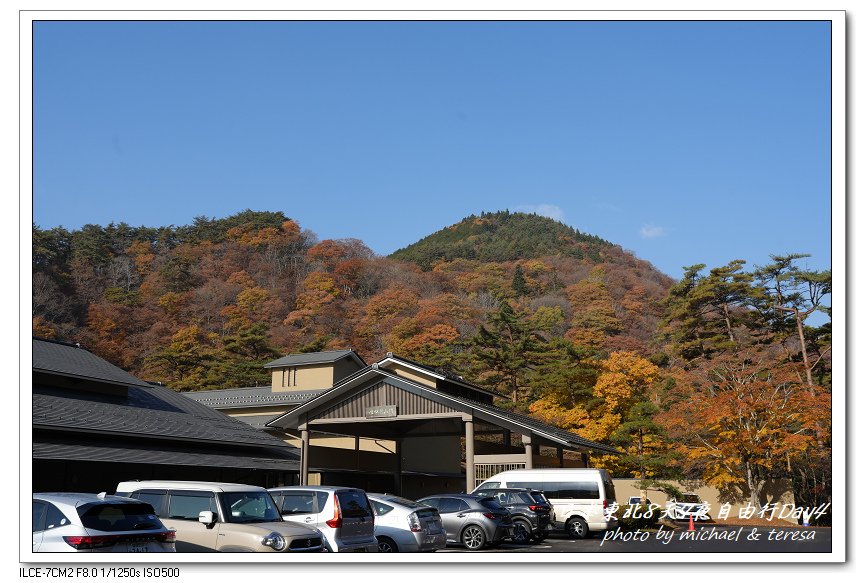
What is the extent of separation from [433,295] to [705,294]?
3399cm

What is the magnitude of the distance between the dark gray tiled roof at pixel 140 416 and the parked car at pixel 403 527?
880cm

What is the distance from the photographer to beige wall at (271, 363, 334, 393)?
46125mm

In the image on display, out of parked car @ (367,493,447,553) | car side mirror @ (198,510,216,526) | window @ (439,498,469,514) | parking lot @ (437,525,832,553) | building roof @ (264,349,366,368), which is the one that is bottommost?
parking lot @ (437,525,832,553)

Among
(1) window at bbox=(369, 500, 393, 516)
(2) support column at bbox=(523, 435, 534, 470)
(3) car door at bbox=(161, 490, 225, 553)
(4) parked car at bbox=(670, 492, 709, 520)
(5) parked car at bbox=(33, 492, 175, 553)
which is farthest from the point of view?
(4) parked car at bbox=(670, 492, 709, 520)

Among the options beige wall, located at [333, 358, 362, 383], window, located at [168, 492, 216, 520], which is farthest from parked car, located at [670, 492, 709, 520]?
window, located at [168, 492, 216, 520]

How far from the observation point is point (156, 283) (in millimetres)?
76625

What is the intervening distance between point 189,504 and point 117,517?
2.18 meters

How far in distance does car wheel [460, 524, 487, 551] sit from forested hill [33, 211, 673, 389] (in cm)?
3023

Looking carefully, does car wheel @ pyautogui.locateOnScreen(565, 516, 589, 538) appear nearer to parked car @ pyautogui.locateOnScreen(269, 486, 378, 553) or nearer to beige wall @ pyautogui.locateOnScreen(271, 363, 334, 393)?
parked car @ pyautogui.locateOnScreen(269, 486, 378, 553)

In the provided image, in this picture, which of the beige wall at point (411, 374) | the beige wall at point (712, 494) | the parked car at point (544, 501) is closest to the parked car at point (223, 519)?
the parked car at point (544, 501)

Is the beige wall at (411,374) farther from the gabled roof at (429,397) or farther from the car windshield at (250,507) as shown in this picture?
the car windshield at (250,507)

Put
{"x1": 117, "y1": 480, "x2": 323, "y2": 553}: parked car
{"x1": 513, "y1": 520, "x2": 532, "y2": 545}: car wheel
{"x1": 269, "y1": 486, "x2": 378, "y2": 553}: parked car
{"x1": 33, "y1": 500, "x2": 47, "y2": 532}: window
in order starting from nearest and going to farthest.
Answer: {"x1": 33, "y1": 500, "x2": 47, "y2": 532}: window
{"x1": 117, "y1": 480, "x2": 323, "y2": 553}: parked car
{"x1": 269, "y1": 486, "x2": 378, "y2": 553}: parked car
{"x1": 513, "y1": 520, "x2": 532, "y2": 545}: car wheel

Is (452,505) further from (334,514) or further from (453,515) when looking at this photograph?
(334,514)
